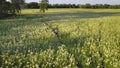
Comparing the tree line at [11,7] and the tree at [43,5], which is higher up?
the tree line at [11,7]

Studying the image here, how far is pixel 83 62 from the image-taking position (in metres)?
14.6

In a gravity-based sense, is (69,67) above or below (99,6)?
above

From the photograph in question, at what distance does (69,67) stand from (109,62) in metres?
2.17

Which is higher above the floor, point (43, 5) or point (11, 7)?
point (11, 7)

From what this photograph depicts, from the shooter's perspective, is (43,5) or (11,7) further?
(43,5)

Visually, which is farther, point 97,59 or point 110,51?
point 110,51

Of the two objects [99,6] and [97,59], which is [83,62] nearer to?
[97,59]

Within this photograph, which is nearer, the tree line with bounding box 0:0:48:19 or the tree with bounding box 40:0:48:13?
the tree line with bounding box 0:0:48:19

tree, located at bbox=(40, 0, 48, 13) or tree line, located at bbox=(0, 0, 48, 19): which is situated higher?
tree line, located at bbox=(0, 0, 48, 19)

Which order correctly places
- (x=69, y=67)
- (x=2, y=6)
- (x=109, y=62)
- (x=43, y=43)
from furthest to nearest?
(x=2, y=6) < (x=43, y=43) < (x=109, y=62) < (x=69, y=67)

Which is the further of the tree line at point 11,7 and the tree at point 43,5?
the tree at point 43,5

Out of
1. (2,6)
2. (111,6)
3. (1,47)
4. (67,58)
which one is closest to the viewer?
(67,58)

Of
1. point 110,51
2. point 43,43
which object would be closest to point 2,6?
point 43,43

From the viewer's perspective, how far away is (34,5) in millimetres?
156375
